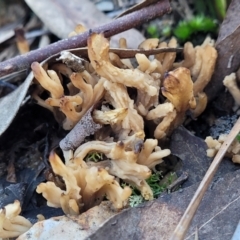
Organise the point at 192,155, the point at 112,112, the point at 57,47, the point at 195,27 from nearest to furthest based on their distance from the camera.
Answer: the point at 112,112 < the point at 192,155 < the point at 57,47 < the point at 195,27

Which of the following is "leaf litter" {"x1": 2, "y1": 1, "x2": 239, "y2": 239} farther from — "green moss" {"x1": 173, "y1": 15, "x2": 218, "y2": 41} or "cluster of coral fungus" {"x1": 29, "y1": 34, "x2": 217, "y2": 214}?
"green moss" {"x1": 173, "y1": 15, "x2": 218, "y2": 41}

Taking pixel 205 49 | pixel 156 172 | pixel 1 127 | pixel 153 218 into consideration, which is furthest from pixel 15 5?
pixel 153 218

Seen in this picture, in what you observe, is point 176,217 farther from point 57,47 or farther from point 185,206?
point 57,47

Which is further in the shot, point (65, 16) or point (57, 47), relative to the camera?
point (65, 16)

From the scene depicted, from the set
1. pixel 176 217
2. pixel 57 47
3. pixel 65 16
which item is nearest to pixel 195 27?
pixel 65 16

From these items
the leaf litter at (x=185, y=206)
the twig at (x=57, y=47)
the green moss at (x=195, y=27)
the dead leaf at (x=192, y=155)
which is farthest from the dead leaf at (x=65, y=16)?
the leaf litter at (x=185, y=206)

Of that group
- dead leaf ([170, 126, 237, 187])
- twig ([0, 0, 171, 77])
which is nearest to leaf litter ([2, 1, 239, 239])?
dead leaf ([170, 126, 237, 187])

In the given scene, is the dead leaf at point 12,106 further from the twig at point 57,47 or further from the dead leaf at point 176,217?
the dead leaf at point 176,217
